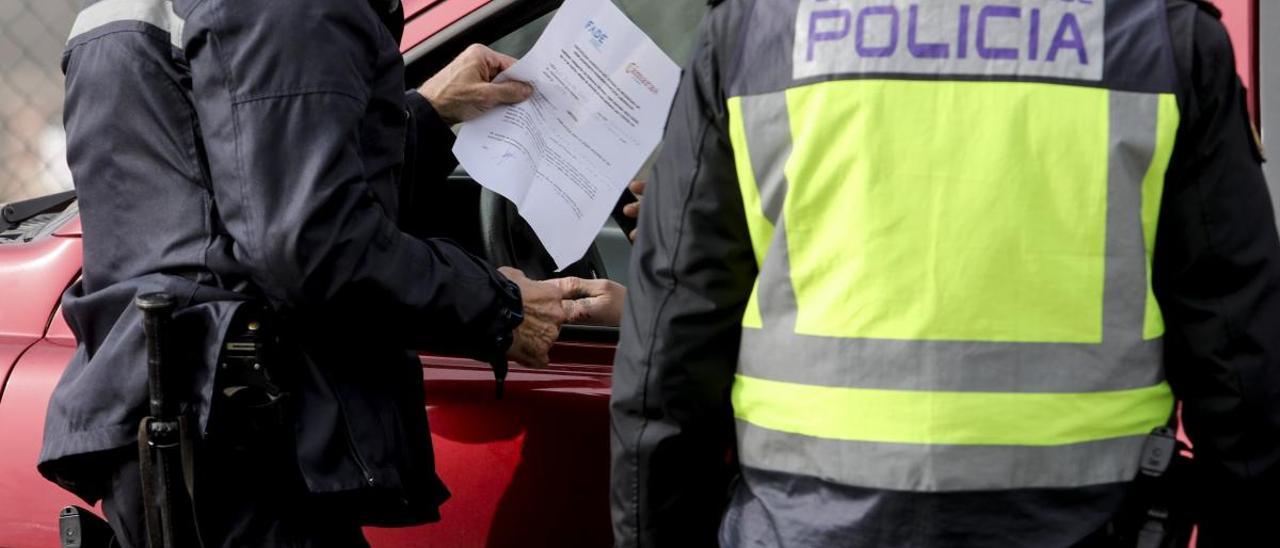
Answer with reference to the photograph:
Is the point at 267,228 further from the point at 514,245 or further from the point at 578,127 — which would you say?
the point at 514,245

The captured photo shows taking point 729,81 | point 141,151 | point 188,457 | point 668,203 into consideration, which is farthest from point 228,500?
point 729,81

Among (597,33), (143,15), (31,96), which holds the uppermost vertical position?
(143,15)

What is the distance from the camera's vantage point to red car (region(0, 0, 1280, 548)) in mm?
1899

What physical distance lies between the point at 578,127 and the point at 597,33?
0.38 feet

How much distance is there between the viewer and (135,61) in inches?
63.1

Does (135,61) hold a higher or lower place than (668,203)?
higher

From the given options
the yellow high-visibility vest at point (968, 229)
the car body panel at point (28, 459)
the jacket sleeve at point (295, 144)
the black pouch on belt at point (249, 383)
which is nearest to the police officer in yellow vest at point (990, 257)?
the yellow high-visibility vest at point (968, 229)

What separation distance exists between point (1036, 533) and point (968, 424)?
12 centimetres

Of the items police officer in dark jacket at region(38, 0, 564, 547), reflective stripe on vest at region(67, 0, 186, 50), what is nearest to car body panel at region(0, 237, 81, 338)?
police officer in dark jacket at region(38, 0, 564, 547)

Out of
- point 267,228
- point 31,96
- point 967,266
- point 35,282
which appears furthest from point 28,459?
point 31,96

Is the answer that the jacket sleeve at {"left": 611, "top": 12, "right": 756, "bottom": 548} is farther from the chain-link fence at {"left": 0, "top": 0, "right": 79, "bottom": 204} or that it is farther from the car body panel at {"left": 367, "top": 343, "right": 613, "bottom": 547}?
the chain-link fence at {"left": 0, "top": 0, "right": 79, "bottom": 204}

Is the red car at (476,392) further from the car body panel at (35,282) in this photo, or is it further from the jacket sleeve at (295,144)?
the jacket sleeve at (295,144)

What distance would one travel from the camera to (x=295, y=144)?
5.08 ft

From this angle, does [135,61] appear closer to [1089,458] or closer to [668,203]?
[668,203]
